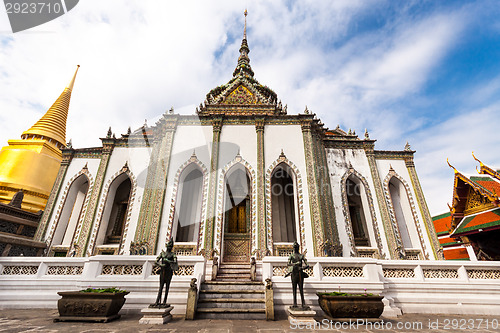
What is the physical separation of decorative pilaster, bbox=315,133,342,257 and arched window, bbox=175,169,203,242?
586 cm

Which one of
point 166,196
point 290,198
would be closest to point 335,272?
point 290,198

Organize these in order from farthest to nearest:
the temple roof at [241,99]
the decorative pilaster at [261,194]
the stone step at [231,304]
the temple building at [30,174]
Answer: the temple roof at [241,99], the temple building at [30,174], the decorative pilaster at [261,194], the stone step at [231,304]

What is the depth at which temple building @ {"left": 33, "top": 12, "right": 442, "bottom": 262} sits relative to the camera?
1001 cm

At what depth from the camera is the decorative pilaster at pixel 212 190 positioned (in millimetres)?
9565

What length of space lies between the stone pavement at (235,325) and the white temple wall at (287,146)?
5676 mm

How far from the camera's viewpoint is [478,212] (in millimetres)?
9875

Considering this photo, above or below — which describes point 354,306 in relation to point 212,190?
below

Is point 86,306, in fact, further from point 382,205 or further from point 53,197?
point 382,205

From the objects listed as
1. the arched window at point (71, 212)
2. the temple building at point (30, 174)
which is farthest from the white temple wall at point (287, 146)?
the temple building at point (30, 174)

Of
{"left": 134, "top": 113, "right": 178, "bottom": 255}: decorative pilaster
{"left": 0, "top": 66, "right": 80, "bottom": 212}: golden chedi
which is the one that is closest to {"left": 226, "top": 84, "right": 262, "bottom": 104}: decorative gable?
{"left": 134, "top": 113, "right": 178, "bottom": 255}: decorative pilaster

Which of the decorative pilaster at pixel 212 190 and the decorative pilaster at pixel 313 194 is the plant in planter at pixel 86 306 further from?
the decorative pilaster at pixel 313 194

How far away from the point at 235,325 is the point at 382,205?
31.7 ft

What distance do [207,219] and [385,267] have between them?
260 inches

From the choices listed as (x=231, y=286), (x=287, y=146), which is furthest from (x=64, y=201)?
(x=287, y=146)
